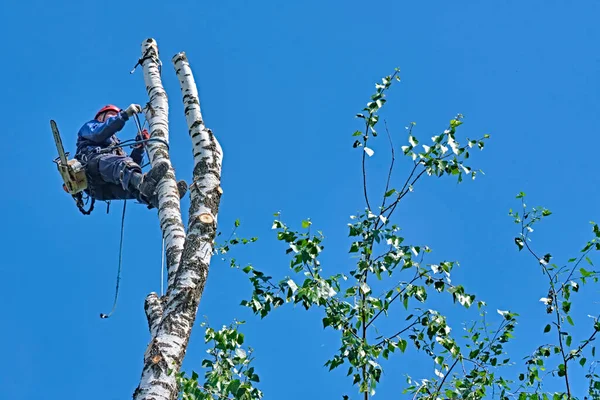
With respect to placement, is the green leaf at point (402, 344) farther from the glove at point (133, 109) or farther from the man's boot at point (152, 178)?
the glove at point (133, 109)

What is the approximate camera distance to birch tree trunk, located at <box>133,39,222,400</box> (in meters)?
4.43

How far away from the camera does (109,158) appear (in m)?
7.89

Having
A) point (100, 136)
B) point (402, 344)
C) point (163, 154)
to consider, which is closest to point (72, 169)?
point (100, 136)

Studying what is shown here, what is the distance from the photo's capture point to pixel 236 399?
470 centimetres

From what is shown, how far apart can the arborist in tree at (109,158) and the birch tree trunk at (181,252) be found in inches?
32.8

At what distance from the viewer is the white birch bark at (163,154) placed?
5.40 meters

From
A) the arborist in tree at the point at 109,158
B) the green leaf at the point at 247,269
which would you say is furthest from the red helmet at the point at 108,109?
the green leaf at the point at 247,269

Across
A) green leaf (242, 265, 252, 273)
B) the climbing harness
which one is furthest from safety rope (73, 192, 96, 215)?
green leaf (242, 265, 252, 273)

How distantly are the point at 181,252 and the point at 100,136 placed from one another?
3148mm

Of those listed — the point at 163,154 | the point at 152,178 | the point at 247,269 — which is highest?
the point at 163,154

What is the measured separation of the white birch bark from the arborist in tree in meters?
0.40

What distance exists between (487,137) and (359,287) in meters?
1.50

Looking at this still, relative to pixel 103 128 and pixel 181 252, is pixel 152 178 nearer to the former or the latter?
pixel 181 252

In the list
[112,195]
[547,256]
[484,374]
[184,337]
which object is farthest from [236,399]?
[112,195]
